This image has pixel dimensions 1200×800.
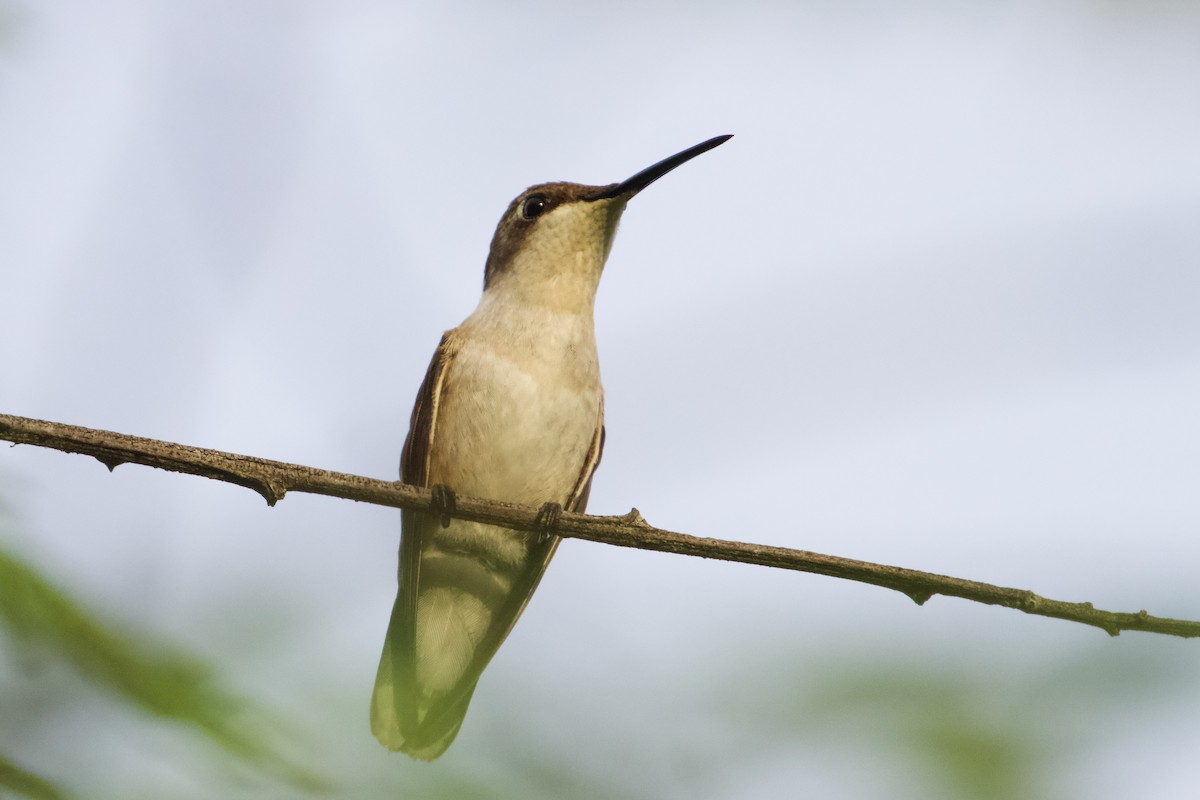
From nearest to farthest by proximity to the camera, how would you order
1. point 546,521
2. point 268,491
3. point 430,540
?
point 268,491 → point 546,521 → point 430,540

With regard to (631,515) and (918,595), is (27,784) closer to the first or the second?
(918,595)

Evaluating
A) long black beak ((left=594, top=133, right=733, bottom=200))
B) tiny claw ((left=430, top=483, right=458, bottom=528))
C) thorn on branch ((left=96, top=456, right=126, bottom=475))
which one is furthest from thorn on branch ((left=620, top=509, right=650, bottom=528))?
long black beak ((left=594, top=133, right=733, bottom=200))

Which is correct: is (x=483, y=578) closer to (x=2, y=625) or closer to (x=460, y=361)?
(x=460, y=361)

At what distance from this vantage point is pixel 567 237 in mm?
7574

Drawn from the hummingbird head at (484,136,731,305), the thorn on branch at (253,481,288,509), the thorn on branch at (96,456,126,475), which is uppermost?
the hummingbird head at (484,136,731,305)

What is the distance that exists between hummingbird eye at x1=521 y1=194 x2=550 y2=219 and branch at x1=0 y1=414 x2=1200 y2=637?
4.01 meters

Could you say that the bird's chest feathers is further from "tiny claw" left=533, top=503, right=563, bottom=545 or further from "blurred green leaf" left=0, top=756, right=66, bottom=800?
"blurred green leaf" left=0, top=756, right=66, bottom=800

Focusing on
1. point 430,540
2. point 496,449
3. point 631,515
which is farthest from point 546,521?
point 430,540

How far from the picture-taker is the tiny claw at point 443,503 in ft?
15.2

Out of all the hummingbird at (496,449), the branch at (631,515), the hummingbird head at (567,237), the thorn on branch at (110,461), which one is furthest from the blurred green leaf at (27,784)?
the hummingbird head at (567,237)

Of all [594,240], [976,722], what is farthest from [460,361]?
[976,722]

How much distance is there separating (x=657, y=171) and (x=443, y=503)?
3477mm

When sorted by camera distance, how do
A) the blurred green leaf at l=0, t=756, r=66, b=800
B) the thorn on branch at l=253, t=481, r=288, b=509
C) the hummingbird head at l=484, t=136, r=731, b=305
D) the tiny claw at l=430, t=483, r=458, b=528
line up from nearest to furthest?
the blurred green leaf at l=0, t=756, r=66, b=800
the thorn on branch at l=253, t=481, r=288, b=509
the tiny claw at l=430, t=483, r=458, b=528
the hummingbird head at l=484, t=136, r=731, b=305

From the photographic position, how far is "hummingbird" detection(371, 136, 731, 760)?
6742 mm
